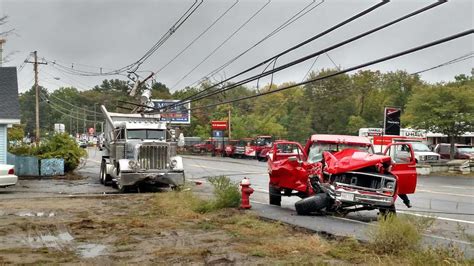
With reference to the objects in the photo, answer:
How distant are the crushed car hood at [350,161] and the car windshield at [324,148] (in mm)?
1261

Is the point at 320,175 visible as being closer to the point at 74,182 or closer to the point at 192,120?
the point at 74,182

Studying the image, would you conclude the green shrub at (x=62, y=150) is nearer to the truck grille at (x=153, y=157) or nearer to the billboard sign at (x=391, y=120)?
the truck grille at (x=153, y=157)

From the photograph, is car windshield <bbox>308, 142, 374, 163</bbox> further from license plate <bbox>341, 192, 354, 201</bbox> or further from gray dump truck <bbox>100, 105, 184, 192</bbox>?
gray dump truck <bbox>100, 105, 184, 192</bbox>

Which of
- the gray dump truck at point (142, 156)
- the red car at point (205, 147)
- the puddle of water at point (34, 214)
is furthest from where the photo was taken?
the red car at point (205, 147)

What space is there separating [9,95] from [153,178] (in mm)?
14044

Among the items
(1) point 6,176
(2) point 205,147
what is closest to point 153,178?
(1) point 6,176

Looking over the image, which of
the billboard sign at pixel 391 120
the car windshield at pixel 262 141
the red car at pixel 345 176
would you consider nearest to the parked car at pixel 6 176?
the red car at pixel 345 176

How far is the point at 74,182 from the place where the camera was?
2584 centimetres

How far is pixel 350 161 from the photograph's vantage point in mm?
11812

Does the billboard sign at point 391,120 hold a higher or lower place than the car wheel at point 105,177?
higher

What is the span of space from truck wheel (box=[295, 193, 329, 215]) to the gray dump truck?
8428 millimetres

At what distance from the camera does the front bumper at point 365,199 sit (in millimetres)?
11438

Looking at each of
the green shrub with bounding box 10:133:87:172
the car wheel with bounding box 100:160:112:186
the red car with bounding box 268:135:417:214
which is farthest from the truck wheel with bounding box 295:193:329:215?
the green shrub with bounding box 10:133:87:172

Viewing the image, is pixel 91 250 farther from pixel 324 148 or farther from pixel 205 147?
pixel 205 147
